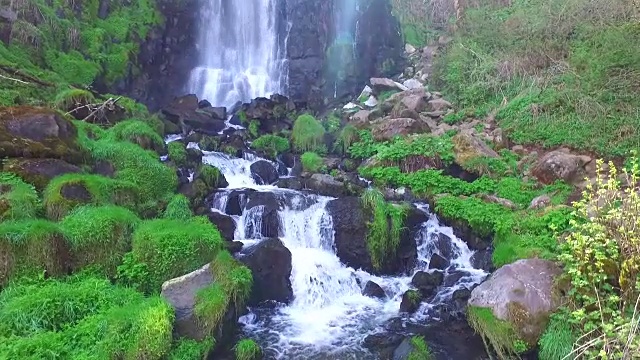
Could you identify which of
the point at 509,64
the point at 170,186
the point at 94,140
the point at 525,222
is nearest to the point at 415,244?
the point at 525,222

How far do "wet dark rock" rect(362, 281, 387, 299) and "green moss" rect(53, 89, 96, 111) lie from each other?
9415 millimetres

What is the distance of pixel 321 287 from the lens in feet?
31.4

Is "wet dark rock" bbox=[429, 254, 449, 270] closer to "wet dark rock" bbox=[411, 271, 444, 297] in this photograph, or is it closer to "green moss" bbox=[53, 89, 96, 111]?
"wet dark rock" bbox=[411, 271, 444, 297]

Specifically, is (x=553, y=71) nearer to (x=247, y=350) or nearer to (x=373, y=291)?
(x=373, y=291)

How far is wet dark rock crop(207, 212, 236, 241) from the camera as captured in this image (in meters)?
10.4

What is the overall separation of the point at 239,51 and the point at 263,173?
11151 mm

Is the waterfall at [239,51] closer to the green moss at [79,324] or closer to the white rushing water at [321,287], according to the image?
the white rushing water at [321,287]

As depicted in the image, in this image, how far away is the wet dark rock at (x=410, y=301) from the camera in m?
8.84

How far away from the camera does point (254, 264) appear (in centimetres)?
916

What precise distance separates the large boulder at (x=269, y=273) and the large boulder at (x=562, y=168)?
7.21m

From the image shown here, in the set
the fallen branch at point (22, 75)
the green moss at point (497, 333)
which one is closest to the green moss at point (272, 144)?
the fallen branch at point (22, 75)

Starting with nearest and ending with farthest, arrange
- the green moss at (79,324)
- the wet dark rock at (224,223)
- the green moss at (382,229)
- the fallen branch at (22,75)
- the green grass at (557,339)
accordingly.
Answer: the green moss at (79,324) < the green grass at (557,339) < the green moss at (382,229) < the wet dark rock at (224,223) < the fallen branch at (22,75)

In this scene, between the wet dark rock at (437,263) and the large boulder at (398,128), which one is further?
the large boulder at (398,128)

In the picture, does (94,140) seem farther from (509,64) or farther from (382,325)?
(509,64)
